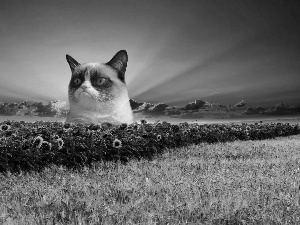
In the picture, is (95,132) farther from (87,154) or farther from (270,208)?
(270,208)

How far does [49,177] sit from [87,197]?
1.65m

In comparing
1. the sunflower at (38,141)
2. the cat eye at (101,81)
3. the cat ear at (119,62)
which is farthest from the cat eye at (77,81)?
the sunflower at (38,141)

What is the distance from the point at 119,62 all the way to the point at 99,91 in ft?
3.08

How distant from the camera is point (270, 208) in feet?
12.1

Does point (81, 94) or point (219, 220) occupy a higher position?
point (81, 94)

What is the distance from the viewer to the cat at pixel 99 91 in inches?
360

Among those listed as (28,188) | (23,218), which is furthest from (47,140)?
(23,218)

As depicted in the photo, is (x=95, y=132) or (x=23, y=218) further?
(x=95, y=132)

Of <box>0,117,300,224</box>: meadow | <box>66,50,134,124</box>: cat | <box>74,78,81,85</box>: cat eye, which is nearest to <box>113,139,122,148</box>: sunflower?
<box>0,117,300,224</box>: meadow

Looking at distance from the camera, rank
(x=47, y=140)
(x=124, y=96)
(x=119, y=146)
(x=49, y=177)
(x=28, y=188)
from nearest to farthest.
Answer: (x=28, y=188)
(x=49, y=177)
(x=47, y=140)
(x=119, y=146)
(x=124, y=96)

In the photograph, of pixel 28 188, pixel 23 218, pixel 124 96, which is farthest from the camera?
pixel 124 96

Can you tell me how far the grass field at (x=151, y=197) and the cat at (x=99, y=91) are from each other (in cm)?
351

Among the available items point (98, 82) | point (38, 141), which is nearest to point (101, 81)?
point (98, 82)

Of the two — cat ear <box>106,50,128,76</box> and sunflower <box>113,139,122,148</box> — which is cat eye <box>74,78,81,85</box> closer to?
cat ear <box>106,50,128,76</box>
